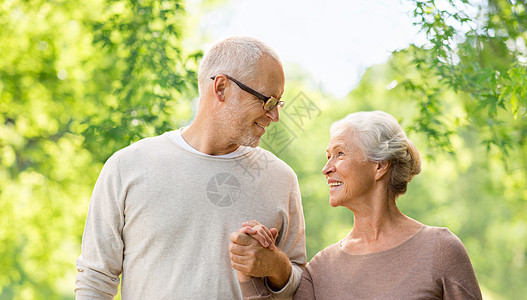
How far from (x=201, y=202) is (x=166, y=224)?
0.53ft

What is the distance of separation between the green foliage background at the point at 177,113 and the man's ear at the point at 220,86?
46 cm

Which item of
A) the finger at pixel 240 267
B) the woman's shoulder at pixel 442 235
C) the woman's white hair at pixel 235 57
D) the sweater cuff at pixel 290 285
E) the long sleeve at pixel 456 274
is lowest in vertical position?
the sweater cuff at pixel 290 285

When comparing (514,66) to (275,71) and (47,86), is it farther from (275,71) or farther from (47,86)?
(47,86)

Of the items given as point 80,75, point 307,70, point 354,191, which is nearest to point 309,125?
point 307,70

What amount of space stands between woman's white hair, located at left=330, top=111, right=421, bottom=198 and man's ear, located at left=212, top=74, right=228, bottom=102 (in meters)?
0.55

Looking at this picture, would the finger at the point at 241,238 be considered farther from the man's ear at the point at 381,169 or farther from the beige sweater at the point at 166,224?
the man's ear at the point at 381,169

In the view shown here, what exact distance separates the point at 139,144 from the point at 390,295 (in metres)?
1.18

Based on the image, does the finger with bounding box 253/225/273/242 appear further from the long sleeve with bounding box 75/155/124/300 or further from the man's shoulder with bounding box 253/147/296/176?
the long sleeve with bounding box 75/155/124/300

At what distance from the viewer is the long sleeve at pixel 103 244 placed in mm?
2164

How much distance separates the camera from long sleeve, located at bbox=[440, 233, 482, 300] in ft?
6.63

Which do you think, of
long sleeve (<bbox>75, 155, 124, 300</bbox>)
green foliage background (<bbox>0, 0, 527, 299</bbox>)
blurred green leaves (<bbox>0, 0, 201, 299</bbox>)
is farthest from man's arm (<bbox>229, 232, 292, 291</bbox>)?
blurred green leaves (<bbox>0, 0, 201, 299</bbox>)

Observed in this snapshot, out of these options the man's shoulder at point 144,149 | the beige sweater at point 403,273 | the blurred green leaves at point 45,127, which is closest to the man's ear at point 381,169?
the beige sweater at point 403,273

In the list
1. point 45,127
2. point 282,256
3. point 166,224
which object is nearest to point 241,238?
point 282,256

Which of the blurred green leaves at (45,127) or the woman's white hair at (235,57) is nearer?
the woman's white hair at (235,57)
